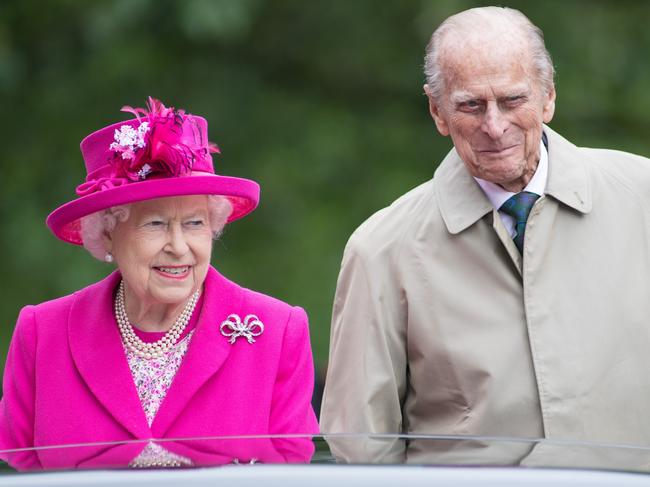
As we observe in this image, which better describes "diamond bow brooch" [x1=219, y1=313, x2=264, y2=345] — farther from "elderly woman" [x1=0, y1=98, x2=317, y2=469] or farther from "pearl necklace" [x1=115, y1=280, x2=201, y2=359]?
"pearl necklace" [x1=115, y1=280, x2=201, y2=359]

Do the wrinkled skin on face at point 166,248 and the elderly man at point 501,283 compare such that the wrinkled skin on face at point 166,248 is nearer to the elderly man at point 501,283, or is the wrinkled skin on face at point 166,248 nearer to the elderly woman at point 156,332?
the elderly woman at point 156,332

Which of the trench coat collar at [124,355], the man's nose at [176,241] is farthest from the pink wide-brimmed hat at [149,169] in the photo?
the trench coat collar at [124,355]

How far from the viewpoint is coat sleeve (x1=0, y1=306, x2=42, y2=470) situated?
14.2ft

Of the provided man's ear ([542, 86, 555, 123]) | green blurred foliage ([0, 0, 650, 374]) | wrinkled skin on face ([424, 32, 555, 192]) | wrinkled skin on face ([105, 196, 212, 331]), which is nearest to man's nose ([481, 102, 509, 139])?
wrinkled skin on face ([424, 32, 555, 192])

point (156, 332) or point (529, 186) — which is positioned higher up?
point (529, 186)

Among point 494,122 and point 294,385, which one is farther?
point 294,385

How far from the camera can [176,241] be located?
14.0ft

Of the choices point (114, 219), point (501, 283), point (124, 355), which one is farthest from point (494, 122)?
point (124, 355)

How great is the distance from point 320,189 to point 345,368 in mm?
5291

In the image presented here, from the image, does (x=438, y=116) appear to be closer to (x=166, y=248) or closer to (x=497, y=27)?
(x=497, y=27)

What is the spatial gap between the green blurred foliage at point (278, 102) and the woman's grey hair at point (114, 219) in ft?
15.6

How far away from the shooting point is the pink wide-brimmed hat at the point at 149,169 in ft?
13.9

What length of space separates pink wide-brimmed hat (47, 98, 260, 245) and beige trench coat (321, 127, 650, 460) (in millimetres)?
428

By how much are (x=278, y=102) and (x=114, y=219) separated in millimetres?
5480
